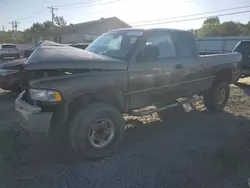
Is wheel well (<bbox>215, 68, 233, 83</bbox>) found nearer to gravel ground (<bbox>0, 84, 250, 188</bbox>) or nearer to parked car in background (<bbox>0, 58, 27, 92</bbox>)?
gravel ground (<bbox>0, 84, 250, 188</bbox>)

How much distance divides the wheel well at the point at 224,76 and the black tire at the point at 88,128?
11.3 ft

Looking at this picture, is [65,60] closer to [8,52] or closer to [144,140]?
[144,140]

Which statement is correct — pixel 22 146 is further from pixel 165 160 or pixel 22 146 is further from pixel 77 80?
pixel 165 160

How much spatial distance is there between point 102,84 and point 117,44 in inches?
49.1

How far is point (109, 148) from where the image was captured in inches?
167

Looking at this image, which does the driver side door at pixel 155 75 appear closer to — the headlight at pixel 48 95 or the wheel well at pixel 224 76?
the headlight at pixel 48 95

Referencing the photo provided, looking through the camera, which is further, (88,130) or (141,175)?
(88,130)

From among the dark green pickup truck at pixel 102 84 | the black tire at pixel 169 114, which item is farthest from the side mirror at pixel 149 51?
the black tire at pixel 169 114

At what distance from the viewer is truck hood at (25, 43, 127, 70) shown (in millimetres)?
3756

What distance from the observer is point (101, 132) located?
4234 mm

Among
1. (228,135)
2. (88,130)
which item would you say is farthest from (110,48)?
(228,135)

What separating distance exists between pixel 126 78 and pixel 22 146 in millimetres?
2117

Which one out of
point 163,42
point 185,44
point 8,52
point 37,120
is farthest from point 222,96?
point 8,52

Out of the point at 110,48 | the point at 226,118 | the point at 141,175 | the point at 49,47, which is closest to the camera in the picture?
the point at 141,175
